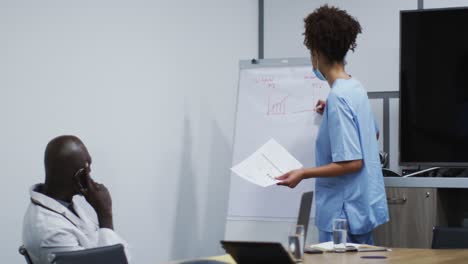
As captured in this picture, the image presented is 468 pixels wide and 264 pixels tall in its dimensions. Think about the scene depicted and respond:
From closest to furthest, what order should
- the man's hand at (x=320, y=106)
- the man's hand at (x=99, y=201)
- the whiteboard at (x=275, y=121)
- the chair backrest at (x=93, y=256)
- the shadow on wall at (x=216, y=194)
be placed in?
the chair backrest at (x=93, y=256) → the man's hand at (x=99, y=201) → the man's hand at (x=320, y=106) → the whiteboard at (x=275, y=121) → the shadow on wall at (x=216, y=194)

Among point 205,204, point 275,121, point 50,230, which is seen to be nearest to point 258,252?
point 50,230

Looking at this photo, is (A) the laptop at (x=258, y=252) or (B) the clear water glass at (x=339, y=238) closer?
(A) the laptop at (x=258, y=252)

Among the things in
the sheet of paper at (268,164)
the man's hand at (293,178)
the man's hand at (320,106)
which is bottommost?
the man's hand at (293,178)

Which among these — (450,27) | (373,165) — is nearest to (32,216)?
(373,165)

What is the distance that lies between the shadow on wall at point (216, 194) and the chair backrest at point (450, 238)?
184 cm

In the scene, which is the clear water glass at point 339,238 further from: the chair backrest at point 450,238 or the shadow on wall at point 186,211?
the shadow on wall at point 186,211

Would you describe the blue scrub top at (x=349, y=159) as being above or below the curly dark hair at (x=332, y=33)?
below

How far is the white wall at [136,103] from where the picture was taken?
3.04 meters

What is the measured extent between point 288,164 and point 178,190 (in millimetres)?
1223

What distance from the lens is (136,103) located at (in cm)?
370

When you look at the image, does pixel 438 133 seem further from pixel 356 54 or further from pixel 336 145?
pixel 336 145

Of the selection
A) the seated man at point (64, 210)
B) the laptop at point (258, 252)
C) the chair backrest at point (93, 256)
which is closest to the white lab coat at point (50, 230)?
the seated man at point (64, 210)

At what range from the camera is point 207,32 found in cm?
430

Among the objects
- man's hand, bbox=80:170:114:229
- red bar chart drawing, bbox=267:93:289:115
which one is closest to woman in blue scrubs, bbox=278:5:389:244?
man's hand, bbox=80:170:114:229
